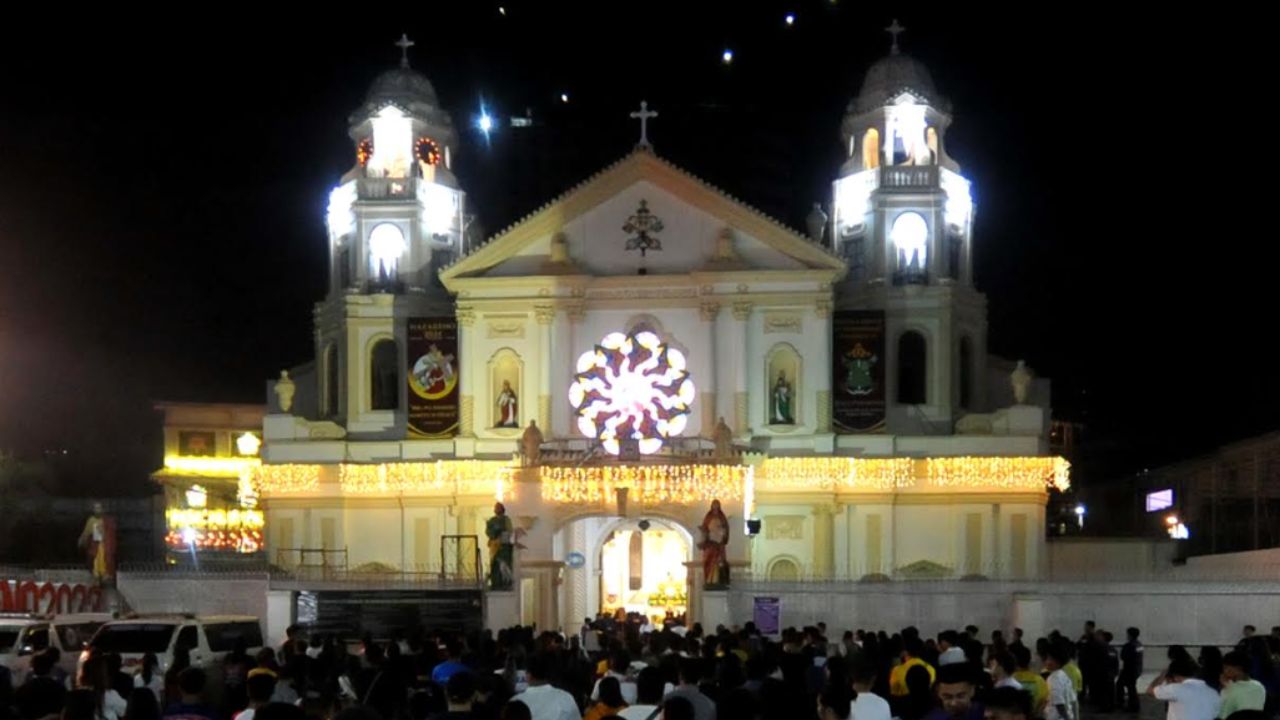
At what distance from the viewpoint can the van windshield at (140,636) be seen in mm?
31703

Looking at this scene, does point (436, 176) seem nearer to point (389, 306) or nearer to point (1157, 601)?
point (389, 306)

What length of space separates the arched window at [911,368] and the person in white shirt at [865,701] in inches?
1824

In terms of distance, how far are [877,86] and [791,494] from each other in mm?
12812

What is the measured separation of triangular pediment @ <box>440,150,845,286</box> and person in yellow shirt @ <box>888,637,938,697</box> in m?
37.6

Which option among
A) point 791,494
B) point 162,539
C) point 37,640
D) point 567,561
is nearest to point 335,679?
point 37,640

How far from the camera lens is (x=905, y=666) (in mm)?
20266

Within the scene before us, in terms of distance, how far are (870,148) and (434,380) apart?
15003 mm

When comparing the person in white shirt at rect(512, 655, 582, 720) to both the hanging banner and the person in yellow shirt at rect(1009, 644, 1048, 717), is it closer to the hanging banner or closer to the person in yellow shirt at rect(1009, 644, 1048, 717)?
the person in yellow shirt at rect(1009, 644, 1048, 717)

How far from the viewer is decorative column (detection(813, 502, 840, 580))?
6141 centimetres

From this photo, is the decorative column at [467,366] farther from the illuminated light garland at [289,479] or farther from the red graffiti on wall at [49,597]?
the red graffiti on wall at [49,597]

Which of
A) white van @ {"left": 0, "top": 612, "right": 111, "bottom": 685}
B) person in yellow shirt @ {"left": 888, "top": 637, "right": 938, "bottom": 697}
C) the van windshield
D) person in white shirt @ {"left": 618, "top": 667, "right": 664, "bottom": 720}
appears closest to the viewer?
person in white shirt @ {"left": 618, "top": 667, "right": 664, "bottom": 720}

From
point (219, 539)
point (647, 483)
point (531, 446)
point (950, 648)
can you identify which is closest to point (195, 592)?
point (531, 446)

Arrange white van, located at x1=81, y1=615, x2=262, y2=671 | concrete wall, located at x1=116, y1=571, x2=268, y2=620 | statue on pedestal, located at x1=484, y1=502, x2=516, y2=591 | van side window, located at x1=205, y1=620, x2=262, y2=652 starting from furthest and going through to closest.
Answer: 1. statue on pedestal, located at x1=484, y1=502, x2=516, y2=591
2. concrete wall, located at x1=116, y1=571, x2=268, y2=620
3. van side window, located at x1=205, y1=620, x2=262, y2=652
4. white van, located at x1=81, y1=615, x2=262, y2=671

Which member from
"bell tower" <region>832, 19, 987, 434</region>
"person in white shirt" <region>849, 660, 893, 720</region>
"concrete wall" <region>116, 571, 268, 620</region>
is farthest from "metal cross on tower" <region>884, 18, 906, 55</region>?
"person in white shirt" <region>849, 660, 893, 720</region>
